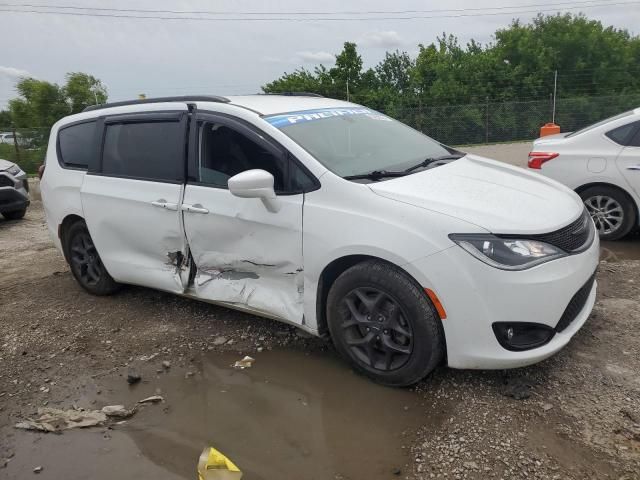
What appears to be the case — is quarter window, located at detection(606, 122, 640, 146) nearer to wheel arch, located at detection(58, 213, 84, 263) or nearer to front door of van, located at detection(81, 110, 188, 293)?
front door of van, located at detection(81, 110, 188, 293)

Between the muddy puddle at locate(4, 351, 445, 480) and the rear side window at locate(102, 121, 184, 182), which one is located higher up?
the rear side window at locate(102, 121, 184, 182)

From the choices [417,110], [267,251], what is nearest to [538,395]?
[267,251]

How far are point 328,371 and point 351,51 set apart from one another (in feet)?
89.7

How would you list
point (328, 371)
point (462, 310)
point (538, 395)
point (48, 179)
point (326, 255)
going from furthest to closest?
point (48, 179), point (328, 371), point (326, 255), point (538, 395), point (462, 310)

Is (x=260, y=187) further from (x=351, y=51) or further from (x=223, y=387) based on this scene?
(x=351, y=51)

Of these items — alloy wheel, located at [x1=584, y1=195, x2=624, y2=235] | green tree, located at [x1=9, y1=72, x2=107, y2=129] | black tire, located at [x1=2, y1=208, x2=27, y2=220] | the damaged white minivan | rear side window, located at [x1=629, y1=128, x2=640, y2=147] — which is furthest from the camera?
green tree, located at [x1=9, y1=72, x2=107, y2=129]

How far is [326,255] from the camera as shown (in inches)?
123

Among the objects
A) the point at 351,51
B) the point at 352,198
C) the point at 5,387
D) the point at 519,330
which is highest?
the point at 351,51

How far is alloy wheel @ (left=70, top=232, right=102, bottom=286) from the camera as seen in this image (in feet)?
15.6

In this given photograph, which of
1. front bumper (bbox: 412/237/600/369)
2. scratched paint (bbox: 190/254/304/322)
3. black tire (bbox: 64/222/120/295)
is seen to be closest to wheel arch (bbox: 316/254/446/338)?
scratched paint (bbox: 190/254/304/322)

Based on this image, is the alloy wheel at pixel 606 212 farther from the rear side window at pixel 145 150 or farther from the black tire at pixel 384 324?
the rear side window at pixel 145 150

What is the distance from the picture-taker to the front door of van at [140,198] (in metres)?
3.92

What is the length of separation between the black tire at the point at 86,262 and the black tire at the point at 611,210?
4.92m

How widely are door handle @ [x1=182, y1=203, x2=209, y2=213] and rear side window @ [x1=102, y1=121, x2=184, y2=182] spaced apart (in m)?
0.25
